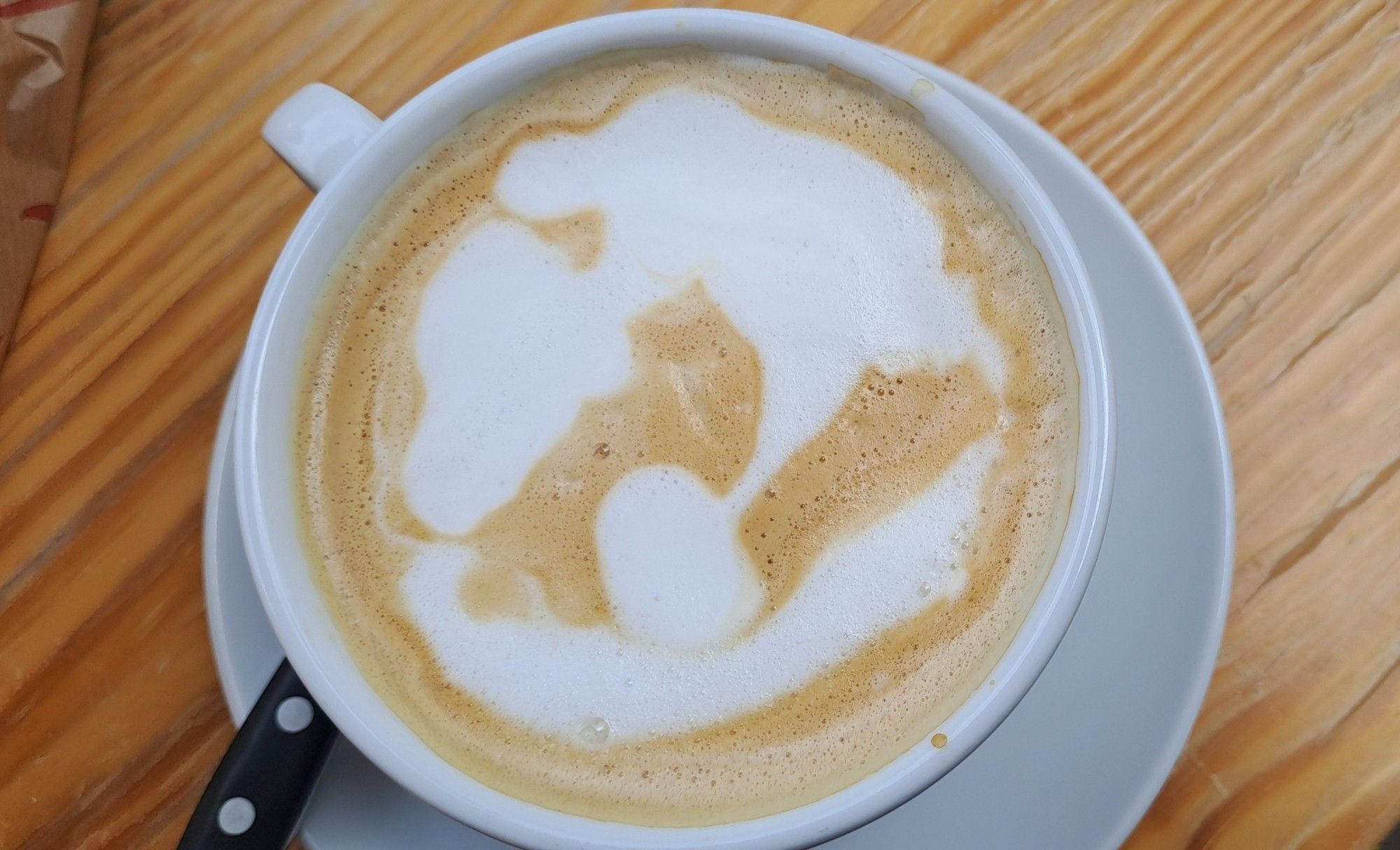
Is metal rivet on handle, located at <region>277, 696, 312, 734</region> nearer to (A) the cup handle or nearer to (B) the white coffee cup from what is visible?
(B) the white coffee cup

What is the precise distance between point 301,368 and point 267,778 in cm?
39

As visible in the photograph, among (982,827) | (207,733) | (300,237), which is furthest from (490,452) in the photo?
(982,827)

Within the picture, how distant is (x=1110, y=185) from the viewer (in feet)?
3.39

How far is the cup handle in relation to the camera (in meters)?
0.79

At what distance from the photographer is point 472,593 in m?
0.79

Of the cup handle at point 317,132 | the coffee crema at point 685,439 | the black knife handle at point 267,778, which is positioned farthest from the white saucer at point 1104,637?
the cup handle at point 317,132

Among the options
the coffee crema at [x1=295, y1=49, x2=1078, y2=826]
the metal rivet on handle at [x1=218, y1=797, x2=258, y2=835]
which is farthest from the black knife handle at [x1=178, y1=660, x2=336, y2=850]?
the coffee crema at [x1=295, y1=49, x2=1078, y2=826]

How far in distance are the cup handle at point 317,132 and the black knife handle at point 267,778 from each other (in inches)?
19.5

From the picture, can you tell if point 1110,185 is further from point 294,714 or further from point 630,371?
point 294,714

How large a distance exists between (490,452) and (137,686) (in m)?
0.55

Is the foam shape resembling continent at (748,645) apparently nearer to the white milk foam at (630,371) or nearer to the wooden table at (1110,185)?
the white milk foam at (630,371)

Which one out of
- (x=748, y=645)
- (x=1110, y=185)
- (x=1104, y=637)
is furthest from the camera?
(x=1110, y=185)

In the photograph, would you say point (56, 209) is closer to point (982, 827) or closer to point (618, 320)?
point (618, 320)

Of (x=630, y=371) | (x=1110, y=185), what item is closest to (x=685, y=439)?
(x=630, y=371)
